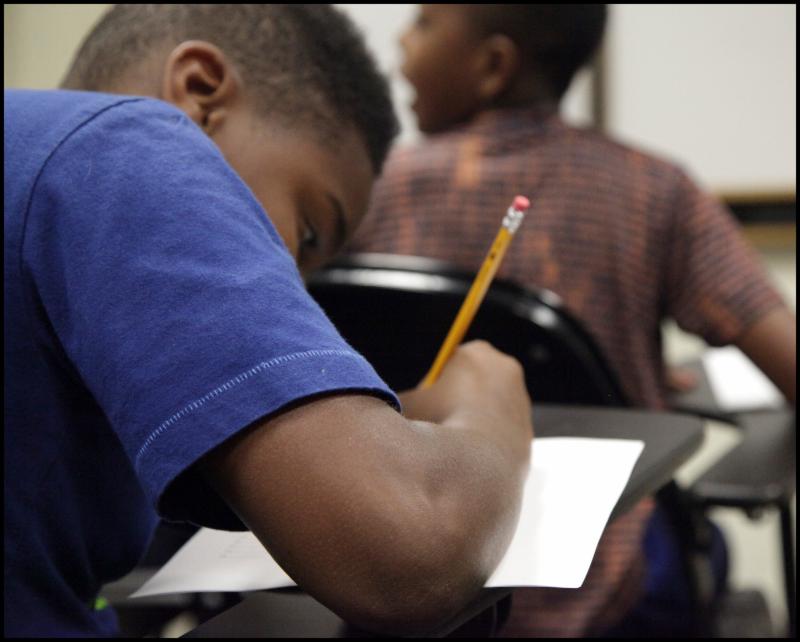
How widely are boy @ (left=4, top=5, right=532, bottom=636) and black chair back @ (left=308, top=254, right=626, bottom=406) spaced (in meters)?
0.30

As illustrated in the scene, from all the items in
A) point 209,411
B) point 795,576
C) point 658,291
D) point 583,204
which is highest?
point 209,411

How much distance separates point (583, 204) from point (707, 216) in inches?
6.1

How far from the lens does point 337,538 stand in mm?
407

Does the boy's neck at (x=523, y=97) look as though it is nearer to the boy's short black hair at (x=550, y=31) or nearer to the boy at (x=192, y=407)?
the boy's short black hair at (x=550, y=31)

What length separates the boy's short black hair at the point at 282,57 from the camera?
667 mm

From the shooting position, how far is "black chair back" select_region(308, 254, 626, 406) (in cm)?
90

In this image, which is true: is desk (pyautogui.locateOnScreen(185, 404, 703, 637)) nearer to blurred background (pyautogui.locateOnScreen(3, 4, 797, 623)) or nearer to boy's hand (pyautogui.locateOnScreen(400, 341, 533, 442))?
boy's hand (pyautogui.locateOnScreen(400, 341, 533, 442))

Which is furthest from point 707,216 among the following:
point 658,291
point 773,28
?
point 773,28

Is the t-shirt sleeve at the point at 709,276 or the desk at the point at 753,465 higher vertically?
the t-shirt sleeve at the point at 709,276

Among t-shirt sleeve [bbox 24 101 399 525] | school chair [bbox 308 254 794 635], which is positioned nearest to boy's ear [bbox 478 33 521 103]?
school chair [bbox 308 254 794 635]

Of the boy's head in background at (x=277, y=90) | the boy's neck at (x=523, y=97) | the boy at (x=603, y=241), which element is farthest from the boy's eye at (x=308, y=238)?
the boy's neck at (x=523, y=97)

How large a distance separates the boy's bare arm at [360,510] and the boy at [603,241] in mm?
643

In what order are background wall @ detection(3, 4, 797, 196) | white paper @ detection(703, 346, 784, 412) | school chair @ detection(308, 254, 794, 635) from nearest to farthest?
1. school chair @ detection(308, 254, 794, 635)
2. white paper @ detection(703, 346, 784, 412)
3. background wall @ detection(3, 4, 797, 196)

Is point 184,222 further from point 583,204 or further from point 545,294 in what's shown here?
point 583,204
